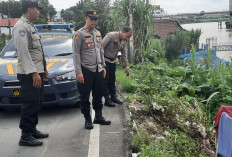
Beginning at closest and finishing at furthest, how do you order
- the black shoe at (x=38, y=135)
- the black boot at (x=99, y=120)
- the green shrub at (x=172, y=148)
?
the green shrub at (x=172, y=148) → the black shoe at (x=38, y=135) → the black boot at (x=99, y=120)

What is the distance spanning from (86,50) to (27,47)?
902mm

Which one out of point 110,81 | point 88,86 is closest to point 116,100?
point 110,81

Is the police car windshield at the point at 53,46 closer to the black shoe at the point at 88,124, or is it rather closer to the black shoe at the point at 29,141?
the black shoe at the point at 88,124

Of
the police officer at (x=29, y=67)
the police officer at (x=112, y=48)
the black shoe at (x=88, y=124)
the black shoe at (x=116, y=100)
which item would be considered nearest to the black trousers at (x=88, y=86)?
the black shoe at (x=88, y=124)

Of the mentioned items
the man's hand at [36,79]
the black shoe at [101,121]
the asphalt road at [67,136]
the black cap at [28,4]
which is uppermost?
the black cap at [28,4]

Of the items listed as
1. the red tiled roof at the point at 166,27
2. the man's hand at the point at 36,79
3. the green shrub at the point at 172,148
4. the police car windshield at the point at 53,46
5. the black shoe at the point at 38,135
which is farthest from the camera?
the red tiled roof at the point at 166,27

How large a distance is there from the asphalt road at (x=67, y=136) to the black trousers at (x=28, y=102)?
1.02 ft

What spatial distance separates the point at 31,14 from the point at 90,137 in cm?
178

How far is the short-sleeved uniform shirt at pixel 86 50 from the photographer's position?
4141mm

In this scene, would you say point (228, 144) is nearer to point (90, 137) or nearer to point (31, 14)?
point (90, 137)

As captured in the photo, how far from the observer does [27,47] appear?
11.9 ft

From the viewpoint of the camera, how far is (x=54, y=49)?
20.0 feet

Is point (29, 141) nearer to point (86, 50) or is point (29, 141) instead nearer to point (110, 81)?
point (86, 50)

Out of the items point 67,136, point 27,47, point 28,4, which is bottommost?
point 67,136
